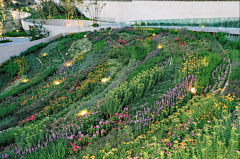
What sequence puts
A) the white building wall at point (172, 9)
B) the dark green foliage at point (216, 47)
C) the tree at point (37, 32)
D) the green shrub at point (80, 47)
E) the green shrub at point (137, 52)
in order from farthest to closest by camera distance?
the tree at point (37, 32) < the white building wall at point (172, 9) < the green shrub at point (80, 47) < the green shrub at point (137, 52) < the dark green foliage at point (216, 47)

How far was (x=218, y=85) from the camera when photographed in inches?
246

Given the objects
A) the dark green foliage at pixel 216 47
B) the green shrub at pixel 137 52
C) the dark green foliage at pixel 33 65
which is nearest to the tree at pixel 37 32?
the dark green foliage at pixel 33 65

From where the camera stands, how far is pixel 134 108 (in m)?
6.07

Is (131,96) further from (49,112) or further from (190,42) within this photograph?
(190,42)

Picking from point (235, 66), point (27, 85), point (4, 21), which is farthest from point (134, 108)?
point (4, 21)

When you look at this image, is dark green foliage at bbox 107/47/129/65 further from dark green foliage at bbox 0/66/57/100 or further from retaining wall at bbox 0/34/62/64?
retaining wall at bbox 0/34/62/64

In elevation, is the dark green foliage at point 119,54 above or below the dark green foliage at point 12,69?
above

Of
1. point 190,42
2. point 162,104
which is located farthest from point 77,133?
point 190,42

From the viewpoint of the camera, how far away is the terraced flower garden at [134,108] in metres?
3.95

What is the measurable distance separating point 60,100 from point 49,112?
84 cm

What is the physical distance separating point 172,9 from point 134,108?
19605 millimetres

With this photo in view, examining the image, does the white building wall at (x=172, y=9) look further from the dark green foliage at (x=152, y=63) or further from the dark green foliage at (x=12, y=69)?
the dark green foliage at (x=12, y=69)

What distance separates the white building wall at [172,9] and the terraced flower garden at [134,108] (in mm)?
9180

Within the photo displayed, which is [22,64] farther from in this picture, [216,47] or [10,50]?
[216,47]
